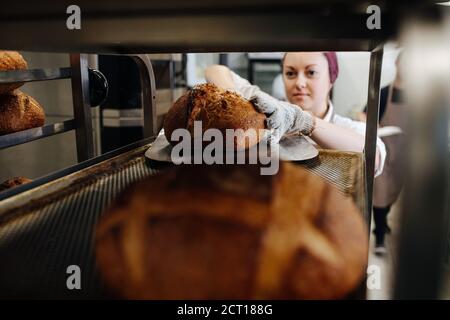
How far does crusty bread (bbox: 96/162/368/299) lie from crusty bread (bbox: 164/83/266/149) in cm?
34

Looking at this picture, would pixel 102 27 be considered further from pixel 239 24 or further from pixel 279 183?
pixel 279 183

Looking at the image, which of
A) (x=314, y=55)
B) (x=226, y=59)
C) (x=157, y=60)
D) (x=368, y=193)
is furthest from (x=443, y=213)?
(x=226, y=59)

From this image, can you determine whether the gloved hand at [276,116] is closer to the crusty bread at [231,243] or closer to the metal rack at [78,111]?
the crusty bread at [231,243]

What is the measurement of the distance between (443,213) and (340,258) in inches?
5.6

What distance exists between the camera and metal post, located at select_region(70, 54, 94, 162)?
119cm

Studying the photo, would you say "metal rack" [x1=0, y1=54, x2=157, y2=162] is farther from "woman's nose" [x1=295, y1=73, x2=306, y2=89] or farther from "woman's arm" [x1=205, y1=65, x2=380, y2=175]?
"woman's nose" [x1=295, y1=73, x2=306, y2=89]

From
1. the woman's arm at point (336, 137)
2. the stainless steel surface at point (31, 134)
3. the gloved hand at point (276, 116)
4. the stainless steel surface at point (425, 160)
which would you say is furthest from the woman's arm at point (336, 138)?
the stainless steel surface at point (425, 160)

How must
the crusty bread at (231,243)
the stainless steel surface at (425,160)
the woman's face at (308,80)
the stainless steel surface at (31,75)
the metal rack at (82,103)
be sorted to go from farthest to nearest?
1. the woman's face at (308,80)
2. the metal rack at (82,103)
3. the stainless steel surface at (31,75)
4. the crusty bread at (231,243)
5. the stainless steel surface at (425,160)

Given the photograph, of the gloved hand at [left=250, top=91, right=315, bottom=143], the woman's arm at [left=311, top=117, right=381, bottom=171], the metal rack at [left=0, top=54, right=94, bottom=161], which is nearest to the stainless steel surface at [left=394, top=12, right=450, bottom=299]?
the gloved hand at [left=250, top=91, right=315, bottom=143]

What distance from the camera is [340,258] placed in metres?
0.42

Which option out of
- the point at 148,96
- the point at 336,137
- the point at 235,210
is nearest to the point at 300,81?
the point at 336,137

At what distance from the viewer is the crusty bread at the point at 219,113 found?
80cm

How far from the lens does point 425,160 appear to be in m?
0.30

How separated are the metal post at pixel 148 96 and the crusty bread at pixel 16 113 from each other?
0.39m
